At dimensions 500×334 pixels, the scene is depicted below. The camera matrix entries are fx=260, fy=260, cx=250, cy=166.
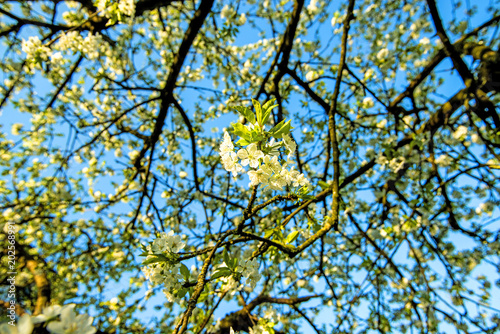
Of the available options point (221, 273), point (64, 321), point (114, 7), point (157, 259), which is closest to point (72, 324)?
point (64, 321)

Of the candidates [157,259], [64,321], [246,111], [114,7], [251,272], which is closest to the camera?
[64,321]

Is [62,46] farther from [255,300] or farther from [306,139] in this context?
[255,300]

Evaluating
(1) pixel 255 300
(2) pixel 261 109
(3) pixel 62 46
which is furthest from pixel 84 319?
(1) pixel 255 300

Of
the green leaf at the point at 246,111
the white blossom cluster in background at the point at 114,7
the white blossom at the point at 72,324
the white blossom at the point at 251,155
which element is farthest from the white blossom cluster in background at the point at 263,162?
the white blossom cluster in background at the point at 114,7

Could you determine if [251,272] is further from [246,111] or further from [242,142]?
[246,111]

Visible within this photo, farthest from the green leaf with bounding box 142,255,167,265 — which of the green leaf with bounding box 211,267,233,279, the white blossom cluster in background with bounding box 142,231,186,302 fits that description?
the green leaf with bounding box 211,267,233,279

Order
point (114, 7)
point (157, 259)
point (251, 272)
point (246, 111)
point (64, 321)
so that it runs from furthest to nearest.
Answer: point (114, 7), point (251, 272), point (157, 259), point (246, 111), point (64, 321)

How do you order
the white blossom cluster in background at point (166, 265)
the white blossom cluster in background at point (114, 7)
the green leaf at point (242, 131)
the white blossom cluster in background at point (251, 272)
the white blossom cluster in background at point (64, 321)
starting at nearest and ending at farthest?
the white blossom cluster in background at point (64, 321)
the green leaf at point (242, 131)
the white blossom cluster in background at point (166, 265)
the white blossom cluster in background at point (251, 272)
the white blossom cluster in background at point (114, 7)

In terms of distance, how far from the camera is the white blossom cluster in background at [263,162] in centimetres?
116

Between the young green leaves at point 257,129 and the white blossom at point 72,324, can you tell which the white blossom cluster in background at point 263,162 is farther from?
the white blossom at point 72,324

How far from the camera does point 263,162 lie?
1193 millimetres

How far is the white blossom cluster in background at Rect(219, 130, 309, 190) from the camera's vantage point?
3.81 feet

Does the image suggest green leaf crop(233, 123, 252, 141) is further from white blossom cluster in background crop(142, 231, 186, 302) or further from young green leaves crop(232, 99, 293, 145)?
white blossom cluster in background crop(142, 231, 186, 302)

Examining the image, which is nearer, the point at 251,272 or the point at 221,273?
the point at 221,273
